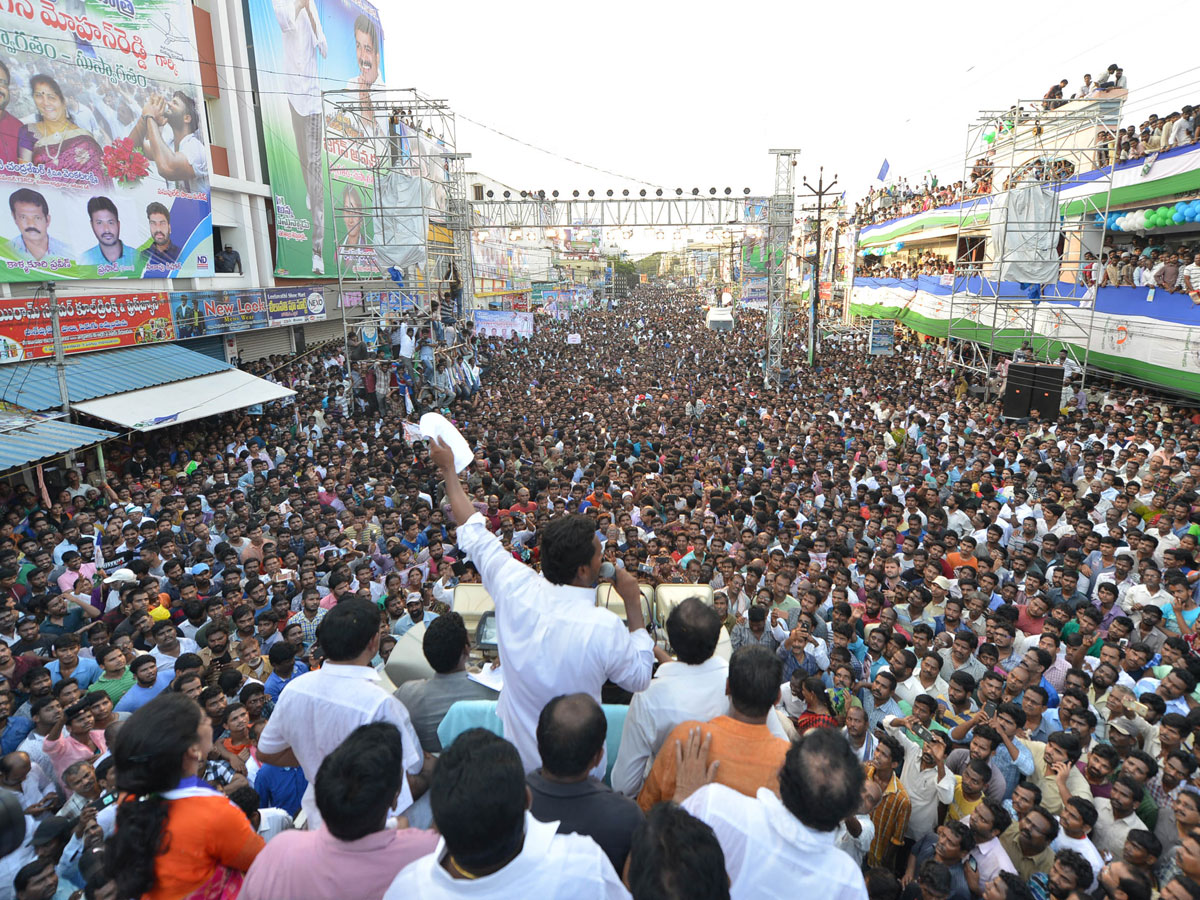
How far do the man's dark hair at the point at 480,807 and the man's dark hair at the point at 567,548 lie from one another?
845 millimetres

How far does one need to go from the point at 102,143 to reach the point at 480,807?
1771 cm

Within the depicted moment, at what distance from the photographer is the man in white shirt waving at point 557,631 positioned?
7.79 ft

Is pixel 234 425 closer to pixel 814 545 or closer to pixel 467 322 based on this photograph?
pixel 467 322

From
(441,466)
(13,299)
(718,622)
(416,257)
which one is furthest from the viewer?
(416,257)

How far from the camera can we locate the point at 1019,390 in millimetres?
13344

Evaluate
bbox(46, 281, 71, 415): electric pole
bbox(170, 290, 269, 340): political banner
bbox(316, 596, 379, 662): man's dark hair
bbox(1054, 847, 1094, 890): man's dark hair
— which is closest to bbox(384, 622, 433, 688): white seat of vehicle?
bbox(316, 596, 379, 662): man's dark hair

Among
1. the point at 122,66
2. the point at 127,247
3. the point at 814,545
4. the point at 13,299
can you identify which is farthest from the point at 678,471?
the point at 122,66

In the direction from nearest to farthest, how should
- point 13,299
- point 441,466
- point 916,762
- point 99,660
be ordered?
1. point 441,466
2. point 916,762
3. point 99,660
4. point 13,299

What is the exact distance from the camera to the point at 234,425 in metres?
14.2

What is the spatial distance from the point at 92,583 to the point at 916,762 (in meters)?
7.11

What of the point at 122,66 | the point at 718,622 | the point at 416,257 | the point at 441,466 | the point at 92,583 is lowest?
the point at 92,583

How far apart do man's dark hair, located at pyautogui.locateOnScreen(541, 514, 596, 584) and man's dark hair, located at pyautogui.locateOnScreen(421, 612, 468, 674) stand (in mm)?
625

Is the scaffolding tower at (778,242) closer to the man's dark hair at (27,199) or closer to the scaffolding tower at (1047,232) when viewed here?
the scaffolding tower at (1047,232)

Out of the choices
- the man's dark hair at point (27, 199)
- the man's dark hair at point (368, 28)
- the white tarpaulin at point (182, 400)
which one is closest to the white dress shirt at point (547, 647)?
the white tarpaulin at point (182, 400)
